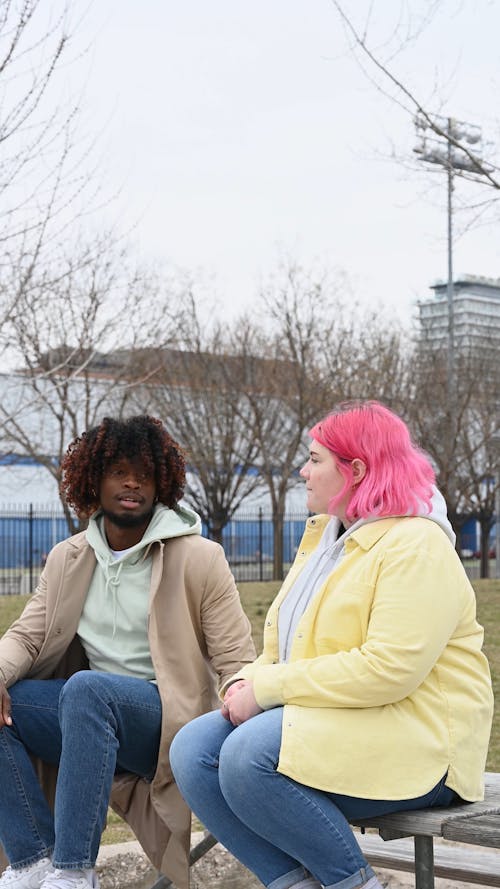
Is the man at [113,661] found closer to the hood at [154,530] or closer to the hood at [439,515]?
the hood at [154,530]

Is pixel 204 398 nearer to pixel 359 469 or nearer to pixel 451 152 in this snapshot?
pixel 451 152

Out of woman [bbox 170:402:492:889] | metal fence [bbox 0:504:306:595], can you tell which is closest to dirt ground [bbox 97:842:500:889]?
woman [bbox 170:402:492:889]

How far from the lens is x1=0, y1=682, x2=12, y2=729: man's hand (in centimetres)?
341

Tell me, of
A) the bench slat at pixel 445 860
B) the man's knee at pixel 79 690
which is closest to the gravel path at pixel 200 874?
the bench slat at pixel 445 860

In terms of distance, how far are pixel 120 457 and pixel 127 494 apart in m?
0.13

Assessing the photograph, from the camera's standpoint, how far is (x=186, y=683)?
3.50m

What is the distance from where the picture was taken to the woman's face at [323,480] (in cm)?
298

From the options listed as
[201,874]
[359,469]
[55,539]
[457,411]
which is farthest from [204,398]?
[359,469]

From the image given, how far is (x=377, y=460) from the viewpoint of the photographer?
292 cm

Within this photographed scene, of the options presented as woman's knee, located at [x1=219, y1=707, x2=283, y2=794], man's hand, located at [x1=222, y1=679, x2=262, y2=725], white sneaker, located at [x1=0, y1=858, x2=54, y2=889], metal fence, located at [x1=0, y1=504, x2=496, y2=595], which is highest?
man's hand, located at [x1=222, y1=679, x2=262, y2=725]

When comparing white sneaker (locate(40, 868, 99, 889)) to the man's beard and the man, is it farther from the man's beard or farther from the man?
the man's beard

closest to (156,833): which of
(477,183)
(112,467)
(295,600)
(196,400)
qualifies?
(295,600)

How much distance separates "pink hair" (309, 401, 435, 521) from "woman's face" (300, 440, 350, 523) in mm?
17

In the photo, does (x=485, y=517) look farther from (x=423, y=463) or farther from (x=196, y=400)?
(x=423, y=463)
